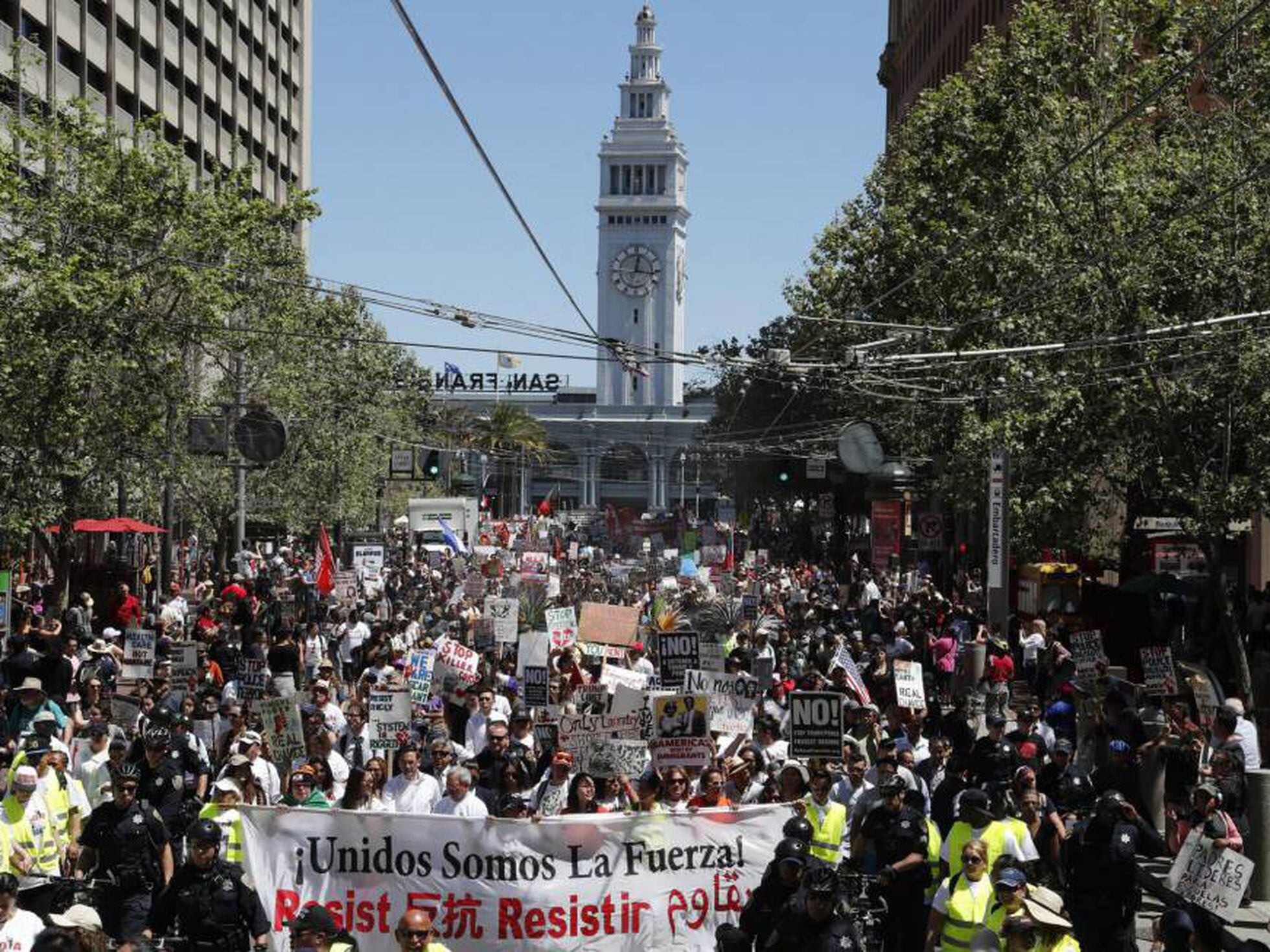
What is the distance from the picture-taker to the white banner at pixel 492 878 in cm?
1113

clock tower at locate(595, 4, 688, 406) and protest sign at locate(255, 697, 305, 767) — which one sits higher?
clock tower at locate(595, 4, 688, 406)

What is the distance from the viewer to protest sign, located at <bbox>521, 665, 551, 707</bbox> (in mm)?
17688

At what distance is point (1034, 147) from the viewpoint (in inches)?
973

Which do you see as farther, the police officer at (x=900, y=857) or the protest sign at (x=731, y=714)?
the protest sign at (x=731, y=714)

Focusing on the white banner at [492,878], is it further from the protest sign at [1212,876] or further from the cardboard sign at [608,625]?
the cardboard sign at [608,625]

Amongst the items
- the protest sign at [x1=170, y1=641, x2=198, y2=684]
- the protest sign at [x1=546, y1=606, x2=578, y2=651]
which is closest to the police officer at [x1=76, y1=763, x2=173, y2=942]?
the protest sign at [x1=170, y1=641, x2=198, y2=684]

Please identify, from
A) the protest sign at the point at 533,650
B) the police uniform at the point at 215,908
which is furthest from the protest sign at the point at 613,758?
the protest sign at the point at 533,650

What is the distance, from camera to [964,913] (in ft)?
33.0

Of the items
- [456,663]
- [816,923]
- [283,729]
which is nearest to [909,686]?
[456,663]

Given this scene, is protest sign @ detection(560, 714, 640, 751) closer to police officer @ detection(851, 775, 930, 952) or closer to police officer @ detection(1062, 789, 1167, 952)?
police officer @ detection(851, 775, 930, 952)

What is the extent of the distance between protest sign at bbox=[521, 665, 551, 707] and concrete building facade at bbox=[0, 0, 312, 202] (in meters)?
19.1

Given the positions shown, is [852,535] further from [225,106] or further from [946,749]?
[946,749]

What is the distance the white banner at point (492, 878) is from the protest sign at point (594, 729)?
2413 mm

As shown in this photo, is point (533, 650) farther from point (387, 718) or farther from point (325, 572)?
point (325, 572)
